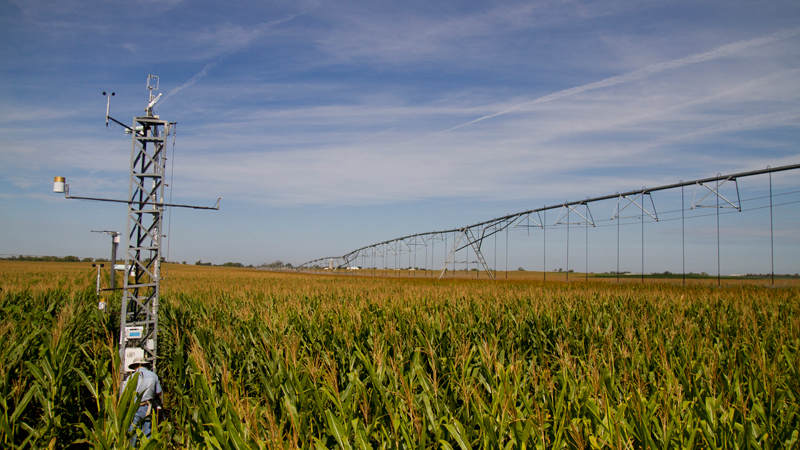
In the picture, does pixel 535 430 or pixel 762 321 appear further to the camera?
pixel 762 321

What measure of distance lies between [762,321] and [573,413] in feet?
30.3

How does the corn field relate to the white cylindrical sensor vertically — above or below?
below

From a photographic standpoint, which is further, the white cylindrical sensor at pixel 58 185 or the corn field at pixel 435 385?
the white cylindrical sensor at pixel 58 185

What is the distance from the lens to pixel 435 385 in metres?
4.46

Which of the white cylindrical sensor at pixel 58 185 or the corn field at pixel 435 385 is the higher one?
the white cylindrical sensor at pixel 58 185

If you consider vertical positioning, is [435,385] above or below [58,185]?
below

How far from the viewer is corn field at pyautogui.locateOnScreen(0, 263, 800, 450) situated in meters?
3.83

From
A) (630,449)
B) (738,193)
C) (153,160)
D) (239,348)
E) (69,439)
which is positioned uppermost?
(738,193)

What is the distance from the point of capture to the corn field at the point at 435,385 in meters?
3.83

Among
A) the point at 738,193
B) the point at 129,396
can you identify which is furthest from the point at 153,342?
the point at 738,193

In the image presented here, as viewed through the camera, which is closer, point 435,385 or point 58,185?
point 435,385

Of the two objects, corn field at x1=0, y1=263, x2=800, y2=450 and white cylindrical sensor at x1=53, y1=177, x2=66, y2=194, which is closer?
corn field at x1=0, y1=263, x2=800, y2=450

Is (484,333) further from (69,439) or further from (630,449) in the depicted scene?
(69,439)

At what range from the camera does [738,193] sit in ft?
82.7
